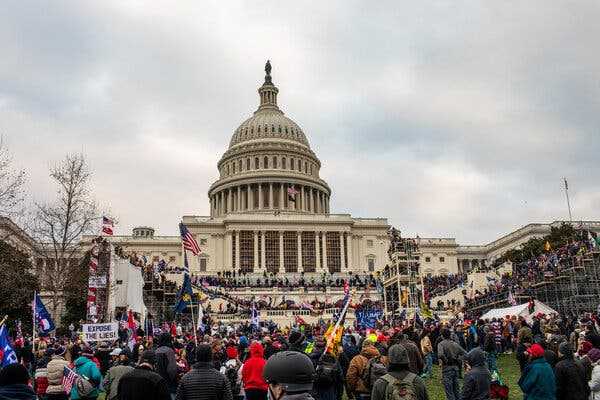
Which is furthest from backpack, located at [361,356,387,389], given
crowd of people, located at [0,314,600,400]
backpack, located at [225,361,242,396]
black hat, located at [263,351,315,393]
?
black hat, located at [263,351,315,393]

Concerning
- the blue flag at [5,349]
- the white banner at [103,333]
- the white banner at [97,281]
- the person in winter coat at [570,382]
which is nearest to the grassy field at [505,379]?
the person in winter coat at [570,382]

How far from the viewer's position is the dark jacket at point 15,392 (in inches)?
263

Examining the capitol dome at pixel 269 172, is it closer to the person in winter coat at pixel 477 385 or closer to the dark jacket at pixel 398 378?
the person in winter coat at pixel 477 385

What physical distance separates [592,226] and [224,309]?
265 ft

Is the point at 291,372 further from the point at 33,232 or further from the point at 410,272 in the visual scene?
the point at 410,272

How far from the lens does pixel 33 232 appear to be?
3306 cm

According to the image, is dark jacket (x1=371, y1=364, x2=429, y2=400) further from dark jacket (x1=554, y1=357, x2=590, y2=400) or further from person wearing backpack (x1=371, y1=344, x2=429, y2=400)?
dark jacket (x1=554, y1=357, x2=590, y2=400)

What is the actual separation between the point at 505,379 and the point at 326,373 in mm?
10415

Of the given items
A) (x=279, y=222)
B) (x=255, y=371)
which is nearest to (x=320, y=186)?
(x=279, y=222)

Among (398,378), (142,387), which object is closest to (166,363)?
(142,387)

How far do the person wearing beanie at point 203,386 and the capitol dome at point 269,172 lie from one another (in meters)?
95.4

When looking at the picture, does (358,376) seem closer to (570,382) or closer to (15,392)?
(570,382)

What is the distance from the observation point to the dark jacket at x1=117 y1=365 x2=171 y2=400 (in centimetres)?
719

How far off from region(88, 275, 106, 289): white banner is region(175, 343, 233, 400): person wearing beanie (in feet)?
75.4
